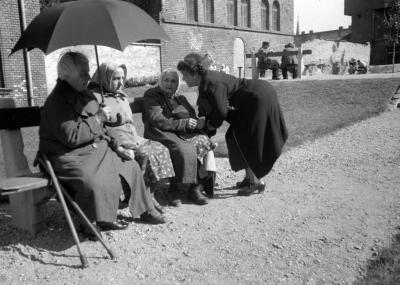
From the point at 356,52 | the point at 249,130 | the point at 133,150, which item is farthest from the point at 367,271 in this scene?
the point at 356,52

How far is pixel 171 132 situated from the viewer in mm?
4410

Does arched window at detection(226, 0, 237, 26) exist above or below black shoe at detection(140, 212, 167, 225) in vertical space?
above

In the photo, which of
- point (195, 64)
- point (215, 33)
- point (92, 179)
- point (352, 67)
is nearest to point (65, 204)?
point (92, 179)

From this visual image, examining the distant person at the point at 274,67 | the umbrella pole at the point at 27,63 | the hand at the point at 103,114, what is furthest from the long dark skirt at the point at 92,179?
the distant person at the point at 274,67

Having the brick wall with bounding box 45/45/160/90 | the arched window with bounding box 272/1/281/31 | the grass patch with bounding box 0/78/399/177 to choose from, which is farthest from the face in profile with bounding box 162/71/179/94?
the arched window with bounding box 272/1/281/31

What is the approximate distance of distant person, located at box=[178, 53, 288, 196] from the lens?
4.27 m

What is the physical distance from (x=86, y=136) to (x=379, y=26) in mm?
37967

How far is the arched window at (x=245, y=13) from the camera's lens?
26.6m

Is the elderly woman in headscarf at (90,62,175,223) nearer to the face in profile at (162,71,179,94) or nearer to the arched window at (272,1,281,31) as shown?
the face in profile at (162,71,179,94)

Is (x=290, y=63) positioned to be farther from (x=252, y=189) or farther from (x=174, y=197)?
(x=174, y=197)

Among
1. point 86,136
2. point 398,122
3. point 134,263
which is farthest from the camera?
point 398,122

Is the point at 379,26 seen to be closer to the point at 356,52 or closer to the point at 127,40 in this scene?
the point at 356,52

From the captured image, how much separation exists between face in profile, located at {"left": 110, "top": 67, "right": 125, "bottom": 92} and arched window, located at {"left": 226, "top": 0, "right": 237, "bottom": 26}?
22753 mm

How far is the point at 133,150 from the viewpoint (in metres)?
3.98
